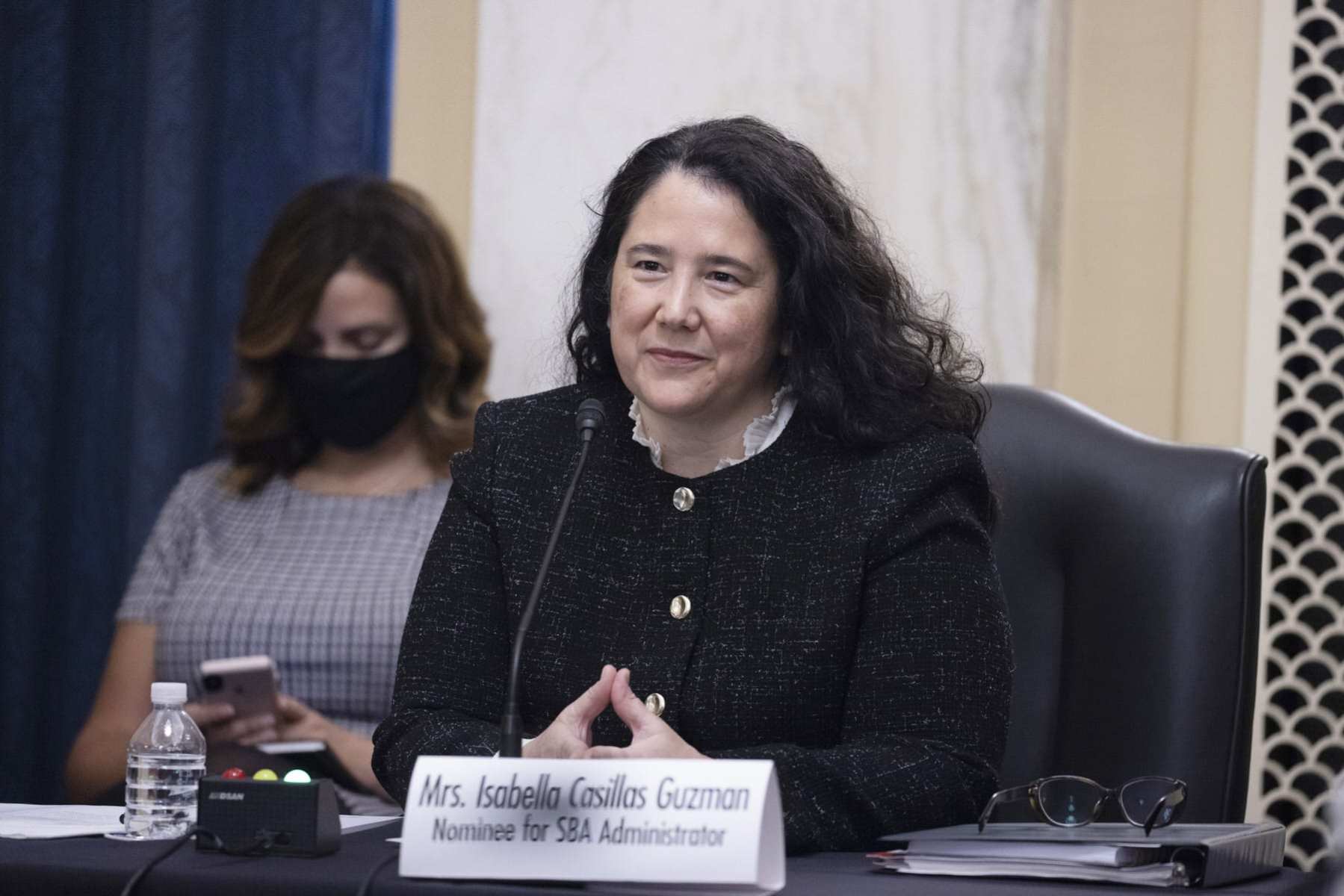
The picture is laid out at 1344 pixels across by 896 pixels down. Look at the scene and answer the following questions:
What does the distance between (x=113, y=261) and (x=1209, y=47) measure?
215 centimetres

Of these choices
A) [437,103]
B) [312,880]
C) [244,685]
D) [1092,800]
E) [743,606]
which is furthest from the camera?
[437,103]

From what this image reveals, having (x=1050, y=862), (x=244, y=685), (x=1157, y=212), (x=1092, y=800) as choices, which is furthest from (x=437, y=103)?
(x=1050, y=862)

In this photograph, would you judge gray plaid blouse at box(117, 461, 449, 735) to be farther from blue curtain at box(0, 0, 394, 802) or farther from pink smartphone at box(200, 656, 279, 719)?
blue curtain at box(0, 0, 394, 802)

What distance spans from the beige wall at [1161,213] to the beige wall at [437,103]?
111cm

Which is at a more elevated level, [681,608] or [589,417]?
[589,417]

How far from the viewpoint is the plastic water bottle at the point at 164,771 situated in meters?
1.51

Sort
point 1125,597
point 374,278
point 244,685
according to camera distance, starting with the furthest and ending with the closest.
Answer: point 374,278
point 244,685
point 1125,597

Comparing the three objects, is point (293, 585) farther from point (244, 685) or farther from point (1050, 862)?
point (1050, 862)

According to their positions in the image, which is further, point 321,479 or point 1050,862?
point 321,479

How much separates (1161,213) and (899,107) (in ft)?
1.74

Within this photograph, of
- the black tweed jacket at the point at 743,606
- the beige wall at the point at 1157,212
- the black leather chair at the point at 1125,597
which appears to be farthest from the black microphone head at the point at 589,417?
the beige wall at the point at 1157,212

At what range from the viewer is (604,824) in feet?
4.07

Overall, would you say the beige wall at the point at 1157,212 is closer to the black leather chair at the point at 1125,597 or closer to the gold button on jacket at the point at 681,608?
the black leather chair at the point at 1125,597

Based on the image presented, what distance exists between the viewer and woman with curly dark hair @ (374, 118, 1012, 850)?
6.11 feet
